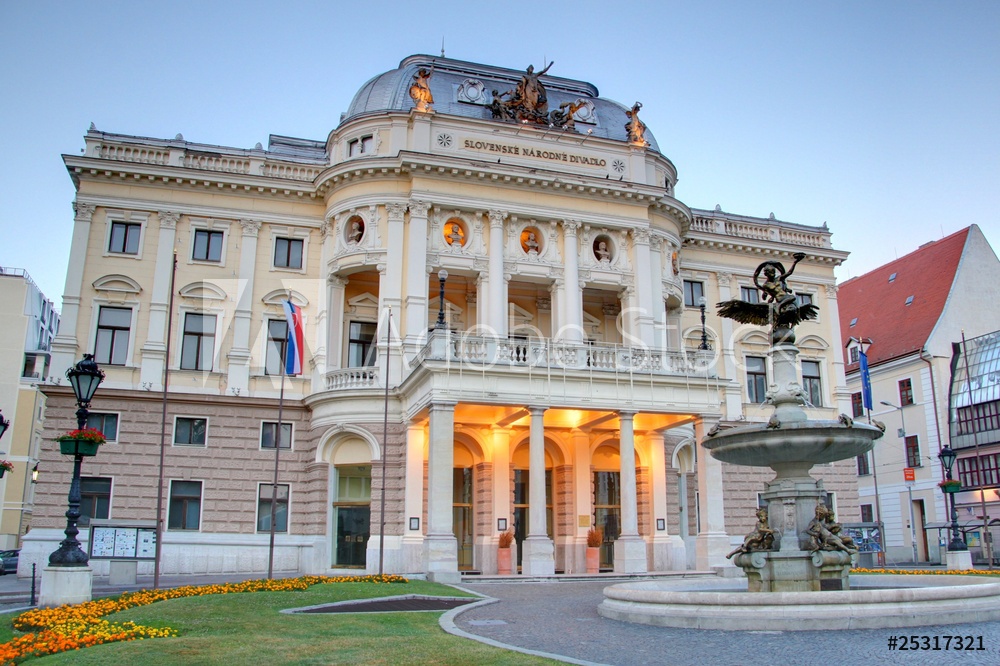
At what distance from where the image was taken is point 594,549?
111ft

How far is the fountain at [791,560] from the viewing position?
13.2m

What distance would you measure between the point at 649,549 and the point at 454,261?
14.2 metres

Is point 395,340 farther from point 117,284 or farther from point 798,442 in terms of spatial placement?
point 798,442

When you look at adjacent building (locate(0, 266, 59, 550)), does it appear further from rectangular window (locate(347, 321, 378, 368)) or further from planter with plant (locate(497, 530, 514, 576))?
planter with plant (locate(497, 530, 514, 576))

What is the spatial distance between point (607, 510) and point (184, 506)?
17.4m

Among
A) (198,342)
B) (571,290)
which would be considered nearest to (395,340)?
(571,290)

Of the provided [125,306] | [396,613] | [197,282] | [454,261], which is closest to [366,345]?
[454,261]

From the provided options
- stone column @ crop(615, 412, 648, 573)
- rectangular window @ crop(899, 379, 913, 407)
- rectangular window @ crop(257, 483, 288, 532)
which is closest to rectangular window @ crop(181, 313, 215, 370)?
rectangular window @ crop(257, 483, 288, 532)

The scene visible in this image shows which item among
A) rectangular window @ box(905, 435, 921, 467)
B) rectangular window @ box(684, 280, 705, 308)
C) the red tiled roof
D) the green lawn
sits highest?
the red tiled roof

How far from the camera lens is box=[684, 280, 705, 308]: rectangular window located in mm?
43219

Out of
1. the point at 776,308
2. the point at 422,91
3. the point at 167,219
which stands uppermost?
the point at 422,91

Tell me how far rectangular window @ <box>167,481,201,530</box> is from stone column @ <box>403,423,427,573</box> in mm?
8860

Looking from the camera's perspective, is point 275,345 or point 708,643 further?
point 275,345

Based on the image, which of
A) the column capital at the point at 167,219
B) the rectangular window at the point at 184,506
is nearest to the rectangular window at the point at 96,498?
the rectangular window at the point at 184,506
